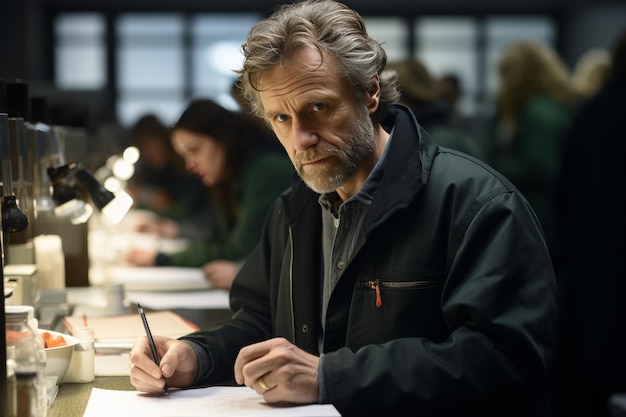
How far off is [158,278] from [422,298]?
2.45m

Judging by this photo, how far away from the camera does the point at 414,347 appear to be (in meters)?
1.92

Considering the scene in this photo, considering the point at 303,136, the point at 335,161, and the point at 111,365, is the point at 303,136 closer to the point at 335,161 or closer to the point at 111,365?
the point at 335,161

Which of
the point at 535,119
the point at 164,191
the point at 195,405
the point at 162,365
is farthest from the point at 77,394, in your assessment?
the point at 164,191

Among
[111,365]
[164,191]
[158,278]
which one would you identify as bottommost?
[164,191]

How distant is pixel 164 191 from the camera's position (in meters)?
8.41

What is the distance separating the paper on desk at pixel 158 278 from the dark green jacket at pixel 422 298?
166cm

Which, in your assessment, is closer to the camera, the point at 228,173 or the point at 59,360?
the point at 59,360

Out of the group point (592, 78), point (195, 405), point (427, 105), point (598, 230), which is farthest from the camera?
point (592, 78)

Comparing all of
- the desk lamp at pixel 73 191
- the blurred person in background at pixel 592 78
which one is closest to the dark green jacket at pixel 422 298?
the desk lamp at pixel 73 191

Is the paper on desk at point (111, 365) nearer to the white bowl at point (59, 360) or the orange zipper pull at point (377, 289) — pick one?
the white bowl at point (59, 360)

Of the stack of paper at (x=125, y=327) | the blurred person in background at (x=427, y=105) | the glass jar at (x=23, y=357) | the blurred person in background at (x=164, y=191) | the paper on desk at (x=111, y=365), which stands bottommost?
the blurred person in background at (x=164, y=191)

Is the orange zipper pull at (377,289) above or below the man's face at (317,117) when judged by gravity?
below

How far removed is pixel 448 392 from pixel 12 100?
4.30 feet

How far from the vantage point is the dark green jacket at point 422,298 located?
6.20ft
